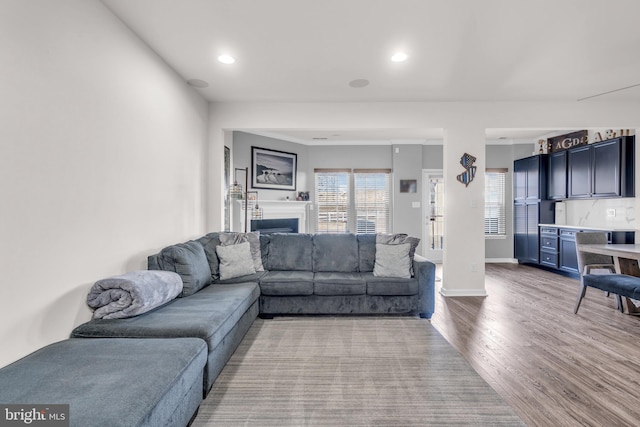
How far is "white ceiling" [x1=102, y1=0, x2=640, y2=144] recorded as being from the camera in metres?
2.27

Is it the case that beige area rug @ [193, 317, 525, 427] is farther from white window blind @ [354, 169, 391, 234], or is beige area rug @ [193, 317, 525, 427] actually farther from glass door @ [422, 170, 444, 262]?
glass door @ [422, 170, 444, 262]

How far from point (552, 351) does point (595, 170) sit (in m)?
4.00

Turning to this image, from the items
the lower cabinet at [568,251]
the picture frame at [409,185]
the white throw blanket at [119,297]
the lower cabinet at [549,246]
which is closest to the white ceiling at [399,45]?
the white throw blanket at [119,297]

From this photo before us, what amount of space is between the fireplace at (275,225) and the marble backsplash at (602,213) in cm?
534

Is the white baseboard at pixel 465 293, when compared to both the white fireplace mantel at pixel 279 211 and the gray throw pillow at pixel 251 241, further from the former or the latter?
the white fireplace mantel at pixel 279 211

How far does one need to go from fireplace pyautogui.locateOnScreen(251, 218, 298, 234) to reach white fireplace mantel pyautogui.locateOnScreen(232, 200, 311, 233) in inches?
3.0

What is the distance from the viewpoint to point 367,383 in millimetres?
2057

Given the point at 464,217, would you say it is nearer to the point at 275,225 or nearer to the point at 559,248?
the point at 559,248

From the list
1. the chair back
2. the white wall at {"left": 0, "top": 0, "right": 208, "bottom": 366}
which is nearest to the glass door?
the chair back

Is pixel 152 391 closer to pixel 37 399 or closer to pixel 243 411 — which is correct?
pixel 37 399

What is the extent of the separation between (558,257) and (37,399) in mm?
6863

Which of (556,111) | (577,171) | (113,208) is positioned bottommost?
(113,208)

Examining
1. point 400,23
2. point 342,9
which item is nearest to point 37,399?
point 342,9

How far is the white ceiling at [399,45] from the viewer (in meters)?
2.27
